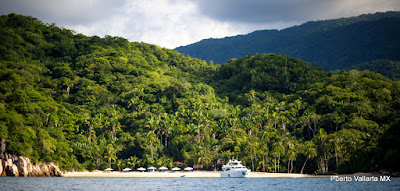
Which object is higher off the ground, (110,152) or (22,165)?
(110,152)

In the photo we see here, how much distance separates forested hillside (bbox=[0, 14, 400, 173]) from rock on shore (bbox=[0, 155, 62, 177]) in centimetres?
162

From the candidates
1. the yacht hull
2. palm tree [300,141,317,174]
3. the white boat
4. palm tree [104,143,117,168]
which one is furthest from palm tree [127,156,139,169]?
palm tree [300,141,317,174]

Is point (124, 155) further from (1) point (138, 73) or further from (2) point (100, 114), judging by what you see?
(1) point (138, 73)

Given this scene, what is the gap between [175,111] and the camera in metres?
134

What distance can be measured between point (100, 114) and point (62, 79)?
28699mm

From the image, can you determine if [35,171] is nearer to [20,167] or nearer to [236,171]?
[20,167]

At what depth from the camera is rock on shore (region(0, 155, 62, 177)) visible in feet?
255

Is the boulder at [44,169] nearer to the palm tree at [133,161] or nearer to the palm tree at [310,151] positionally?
the palm tree at [133,161]

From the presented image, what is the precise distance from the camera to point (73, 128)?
350 ft

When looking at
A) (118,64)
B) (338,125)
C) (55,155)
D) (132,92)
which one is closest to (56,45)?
(118,64)

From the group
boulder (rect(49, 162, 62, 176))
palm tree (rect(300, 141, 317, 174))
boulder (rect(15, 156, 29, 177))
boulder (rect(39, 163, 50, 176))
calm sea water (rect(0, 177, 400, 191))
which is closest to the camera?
calm sea water (rect(0, 177, 400, 191))

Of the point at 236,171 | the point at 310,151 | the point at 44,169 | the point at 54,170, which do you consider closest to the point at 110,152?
the point at 54,170

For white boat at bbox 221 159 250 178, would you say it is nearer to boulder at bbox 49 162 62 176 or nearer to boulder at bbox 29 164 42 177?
boulder at bbox 49 162 62 176

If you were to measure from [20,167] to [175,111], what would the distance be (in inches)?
2442
